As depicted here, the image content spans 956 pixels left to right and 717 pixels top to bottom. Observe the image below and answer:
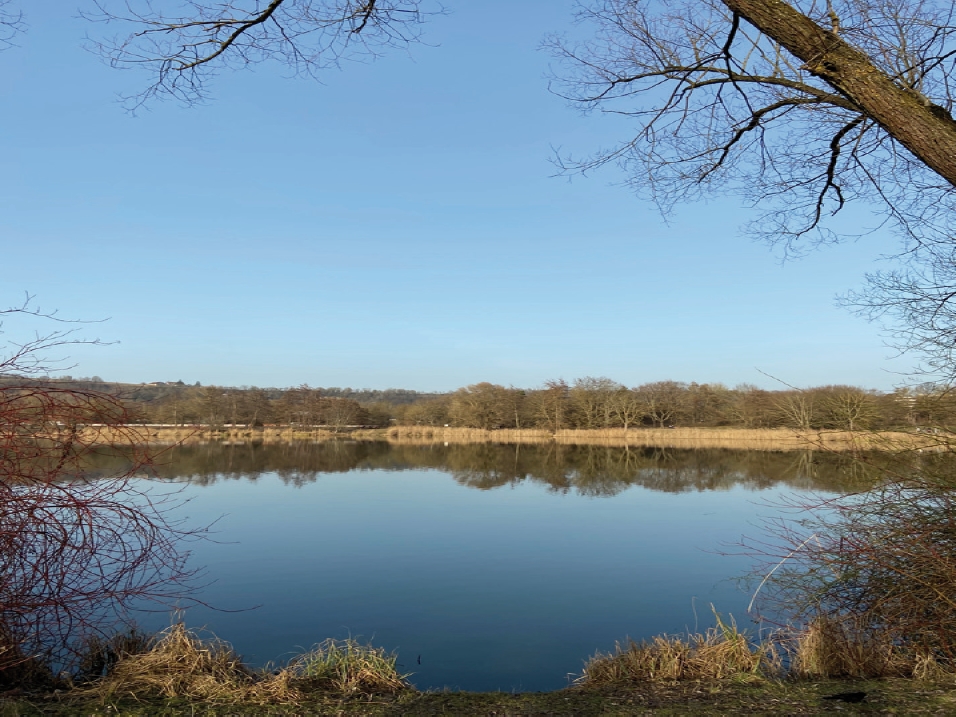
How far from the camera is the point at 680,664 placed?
15.5ft

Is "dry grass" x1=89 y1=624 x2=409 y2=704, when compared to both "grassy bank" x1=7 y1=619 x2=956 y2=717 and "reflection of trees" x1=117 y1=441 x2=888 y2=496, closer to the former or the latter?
"grassy bank" x1=7 y1=619 x2=956 y2=717

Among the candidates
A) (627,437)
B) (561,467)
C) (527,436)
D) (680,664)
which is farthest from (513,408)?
(680,664)

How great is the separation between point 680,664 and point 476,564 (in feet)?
17.8

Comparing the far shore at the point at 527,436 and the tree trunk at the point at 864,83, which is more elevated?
the tree trunk at the point at 864,83

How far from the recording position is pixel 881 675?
179 inches

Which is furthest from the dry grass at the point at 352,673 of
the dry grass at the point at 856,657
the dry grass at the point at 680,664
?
the dry grass at the point at 856,657

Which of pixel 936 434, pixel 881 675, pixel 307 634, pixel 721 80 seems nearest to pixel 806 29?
pixel 721 80

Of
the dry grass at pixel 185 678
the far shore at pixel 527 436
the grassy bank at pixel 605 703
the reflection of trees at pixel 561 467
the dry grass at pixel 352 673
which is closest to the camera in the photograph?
the grassy bank at pixel 605 703

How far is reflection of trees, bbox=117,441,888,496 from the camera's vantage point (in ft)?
66.5

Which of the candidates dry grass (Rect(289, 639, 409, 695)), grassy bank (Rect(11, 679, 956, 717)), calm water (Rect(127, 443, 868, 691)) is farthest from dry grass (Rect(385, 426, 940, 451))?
dry grass (Rect(289, 639, 409, 695))

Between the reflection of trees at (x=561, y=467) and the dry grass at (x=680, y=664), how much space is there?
1197cm

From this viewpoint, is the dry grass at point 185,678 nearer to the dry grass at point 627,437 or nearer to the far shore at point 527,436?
the dry grass at point 627,437

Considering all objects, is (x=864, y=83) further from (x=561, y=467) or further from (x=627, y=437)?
(x=627, y=437)

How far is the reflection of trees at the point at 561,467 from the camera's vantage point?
20.3m
